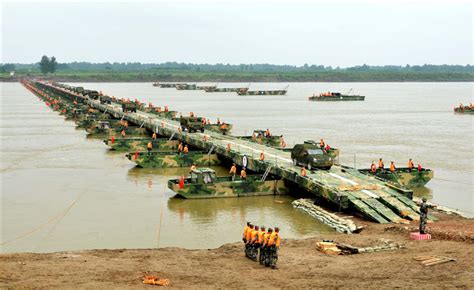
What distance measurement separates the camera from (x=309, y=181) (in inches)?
1248

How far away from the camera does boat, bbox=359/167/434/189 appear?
1412 inches

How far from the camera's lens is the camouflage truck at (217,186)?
33250mm

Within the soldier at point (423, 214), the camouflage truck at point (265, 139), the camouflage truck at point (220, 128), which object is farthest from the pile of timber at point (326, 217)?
the camouflage truck at point (220, 128)

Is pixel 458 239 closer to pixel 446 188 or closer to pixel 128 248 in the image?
pixel 128 248

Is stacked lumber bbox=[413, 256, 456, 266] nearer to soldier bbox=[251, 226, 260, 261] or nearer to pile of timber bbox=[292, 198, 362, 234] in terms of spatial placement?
soldier bbox=[251, 226, 260, 261]

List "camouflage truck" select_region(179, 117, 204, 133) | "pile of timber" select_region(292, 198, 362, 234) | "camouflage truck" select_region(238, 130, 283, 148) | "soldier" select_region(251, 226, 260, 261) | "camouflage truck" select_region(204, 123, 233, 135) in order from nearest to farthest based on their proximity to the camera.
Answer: "soldier" select_region(251, 226, 260, 261) < "pile of timber" select_region(292, 198, 362, 234) < "camouflage truck" select_region(238, 130, 283, 148) < "camouflage truck" select_region(179, 117, 204, 133) < "camouflage truck" select_region(204, 123, 233, 135)

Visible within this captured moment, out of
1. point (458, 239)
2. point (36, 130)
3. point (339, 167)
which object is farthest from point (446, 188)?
point (36, 130)

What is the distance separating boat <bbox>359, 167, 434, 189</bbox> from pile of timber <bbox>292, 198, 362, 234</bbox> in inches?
243

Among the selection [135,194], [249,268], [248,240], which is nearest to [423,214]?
[248,240]

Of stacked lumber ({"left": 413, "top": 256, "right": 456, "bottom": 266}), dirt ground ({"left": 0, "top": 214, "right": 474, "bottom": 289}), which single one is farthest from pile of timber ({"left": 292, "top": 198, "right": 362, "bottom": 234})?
stacked lumber ({"left": 413, "top": 256, "right": 456, "bottom": 266})

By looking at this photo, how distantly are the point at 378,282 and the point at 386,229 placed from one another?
26.2ft

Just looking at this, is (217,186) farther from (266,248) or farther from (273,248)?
(273,248)

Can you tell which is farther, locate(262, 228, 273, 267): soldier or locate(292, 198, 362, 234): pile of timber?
locate(292, 198, 362, 234): pile of timber

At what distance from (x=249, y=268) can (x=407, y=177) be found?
64.0 ft
